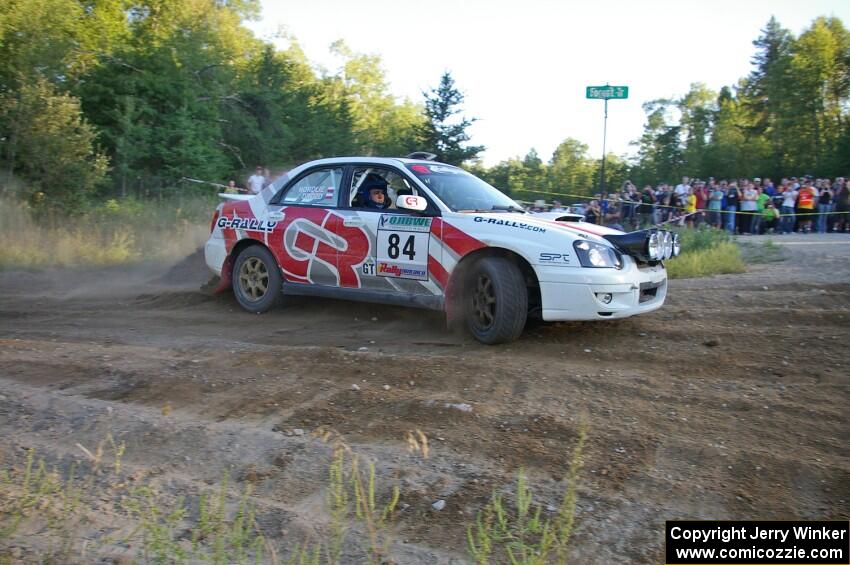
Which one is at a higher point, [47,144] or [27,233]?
[47,144]

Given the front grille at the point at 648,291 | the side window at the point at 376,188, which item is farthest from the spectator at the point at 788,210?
the side window at the point at 376,188

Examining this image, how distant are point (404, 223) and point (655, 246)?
2308mm

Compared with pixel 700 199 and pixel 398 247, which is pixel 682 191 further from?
pixel 398 247

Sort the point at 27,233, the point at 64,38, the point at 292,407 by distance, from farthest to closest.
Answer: the point at 64,38 < the point at 27,233 < the point at 292,407

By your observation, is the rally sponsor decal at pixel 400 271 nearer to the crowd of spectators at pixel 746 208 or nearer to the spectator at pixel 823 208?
the crowd of spectators at pixel 746 208

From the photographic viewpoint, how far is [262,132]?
28844 mm

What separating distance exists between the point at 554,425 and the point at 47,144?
47.7 feet

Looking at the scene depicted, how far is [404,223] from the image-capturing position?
7.20 m

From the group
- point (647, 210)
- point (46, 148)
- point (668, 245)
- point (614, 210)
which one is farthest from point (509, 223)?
point (647, 210)

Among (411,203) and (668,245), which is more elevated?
(411,203)

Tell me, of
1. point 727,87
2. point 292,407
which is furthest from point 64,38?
point 727,87

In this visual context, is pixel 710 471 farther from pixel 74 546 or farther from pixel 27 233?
pixel 27 233

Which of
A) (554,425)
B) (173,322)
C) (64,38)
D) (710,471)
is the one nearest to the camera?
(710,471)

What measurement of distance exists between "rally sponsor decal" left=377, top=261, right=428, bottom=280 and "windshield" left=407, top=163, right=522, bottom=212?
67 centimetres
